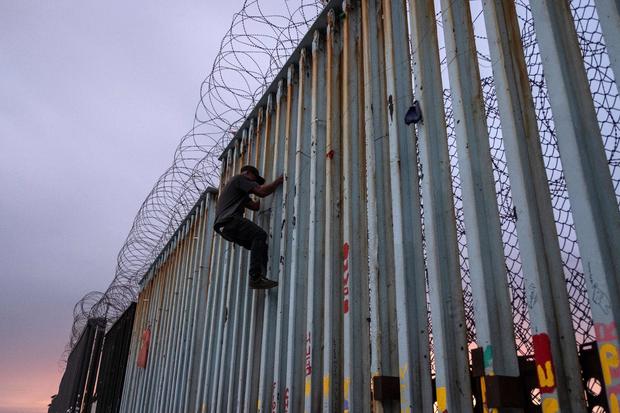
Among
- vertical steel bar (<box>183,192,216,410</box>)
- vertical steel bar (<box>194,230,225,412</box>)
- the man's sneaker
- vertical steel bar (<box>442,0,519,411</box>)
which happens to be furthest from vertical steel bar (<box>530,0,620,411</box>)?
vertical steel bar (<box>183,192,216,410</box>)

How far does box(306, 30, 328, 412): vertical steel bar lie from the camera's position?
3438mm

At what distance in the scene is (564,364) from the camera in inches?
78.0

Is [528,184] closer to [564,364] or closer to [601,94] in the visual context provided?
[601,94]

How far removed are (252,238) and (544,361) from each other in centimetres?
288

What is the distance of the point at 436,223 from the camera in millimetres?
2617

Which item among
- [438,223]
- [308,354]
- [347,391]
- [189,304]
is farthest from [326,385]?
[189,304]

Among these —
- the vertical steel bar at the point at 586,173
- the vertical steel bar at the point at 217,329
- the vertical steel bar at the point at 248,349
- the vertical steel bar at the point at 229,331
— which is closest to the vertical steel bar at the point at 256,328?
the vertical steel bar at the point at 248,349

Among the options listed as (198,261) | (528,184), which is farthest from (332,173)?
(198,261)

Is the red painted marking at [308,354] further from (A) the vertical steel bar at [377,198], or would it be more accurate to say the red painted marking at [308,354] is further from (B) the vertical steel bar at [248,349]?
(B) the vertical steel bar at [248,349]

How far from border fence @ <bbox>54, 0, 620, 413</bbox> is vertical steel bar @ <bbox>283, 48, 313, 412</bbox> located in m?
0.01

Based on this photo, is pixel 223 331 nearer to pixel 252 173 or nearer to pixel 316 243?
pixel 252 173

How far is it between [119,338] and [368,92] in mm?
10050

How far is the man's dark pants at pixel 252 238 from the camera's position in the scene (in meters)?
4.28

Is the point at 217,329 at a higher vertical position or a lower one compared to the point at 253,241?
lower
